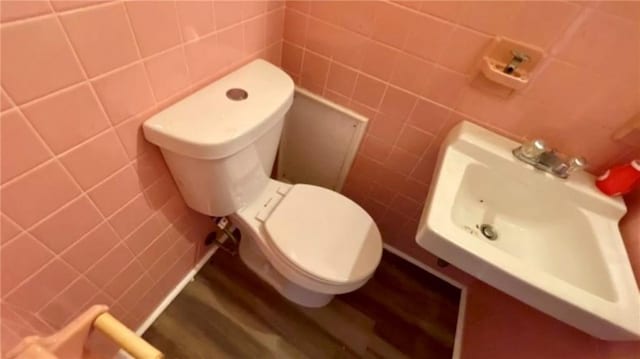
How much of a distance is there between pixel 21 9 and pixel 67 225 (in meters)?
0.41

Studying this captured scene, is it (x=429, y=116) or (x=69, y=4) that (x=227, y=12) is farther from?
(x=429, y=116)

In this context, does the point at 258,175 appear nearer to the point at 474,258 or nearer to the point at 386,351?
the point at 474,258

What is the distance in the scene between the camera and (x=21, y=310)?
0.62 metres

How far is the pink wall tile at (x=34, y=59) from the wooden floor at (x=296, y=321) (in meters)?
0.93

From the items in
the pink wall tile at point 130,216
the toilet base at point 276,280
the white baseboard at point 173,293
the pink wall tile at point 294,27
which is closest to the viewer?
the pink wall tile at point 130,216

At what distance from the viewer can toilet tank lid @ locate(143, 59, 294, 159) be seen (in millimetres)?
691

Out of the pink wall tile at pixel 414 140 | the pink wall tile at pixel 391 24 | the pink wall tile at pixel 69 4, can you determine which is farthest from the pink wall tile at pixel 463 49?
the pink wall tile at pixel 69 4

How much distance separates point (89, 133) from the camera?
1.94 ft

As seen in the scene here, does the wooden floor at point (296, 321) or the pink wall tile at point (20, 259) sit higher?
the pink wall tile at point (20, 259)

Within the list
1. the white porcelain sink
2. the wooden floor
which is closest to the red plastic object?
the white porcelain sink

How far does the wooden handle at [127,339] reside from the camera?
1.50 feet

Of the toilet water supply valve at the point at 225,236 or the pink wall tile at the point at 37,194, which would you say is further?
the toilet water supply valve at the point at 225,236

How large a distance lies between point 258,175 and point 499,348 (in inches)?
36.2

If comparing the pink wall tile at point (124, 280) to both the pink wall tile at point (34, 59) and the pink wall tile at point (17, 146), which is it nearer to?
the pink wall tile at point (17, 146)
